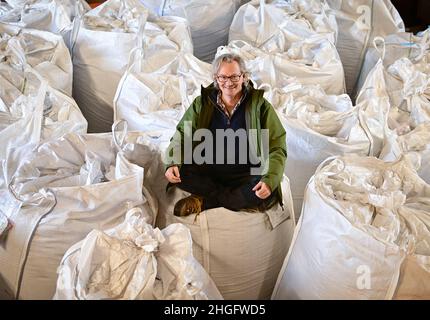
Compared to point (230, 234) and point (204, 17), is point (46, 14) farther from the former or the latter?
point (230, 234)

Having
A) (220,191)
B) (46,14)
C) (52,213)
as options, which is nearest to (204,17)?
(46,14)

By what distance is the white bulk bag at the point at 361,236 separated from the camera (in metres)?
1.05

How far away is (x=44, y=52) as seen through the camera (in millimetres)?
1855

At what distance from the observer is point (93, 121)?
6.59 feet

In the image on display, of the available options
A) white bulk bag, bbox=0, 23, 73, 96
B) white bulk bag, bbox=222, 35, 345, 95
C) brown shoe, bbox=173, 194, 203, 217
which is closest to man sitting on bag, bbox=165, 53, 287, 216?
brown shoe, bbox=173, 194, 203, 217

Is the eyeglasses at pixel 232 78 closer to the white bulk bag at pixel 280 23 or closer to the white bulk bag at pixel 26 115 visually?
the white bulk bag at pixel 26 115

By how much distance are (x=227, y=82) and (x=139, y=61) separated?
2.12 ft

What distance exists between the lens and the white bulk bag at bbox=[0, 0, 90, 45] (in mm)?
2035

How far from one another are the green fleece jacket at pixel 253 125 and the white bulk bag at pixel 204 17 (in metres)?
1.05

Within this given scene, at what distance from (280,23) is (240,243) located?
1173mm

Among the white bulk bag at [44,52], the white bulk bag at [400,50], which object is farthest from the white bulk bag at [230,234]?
the white bulk bag at [400,50]

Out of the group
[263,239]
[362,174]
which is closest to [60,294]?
[263,239]

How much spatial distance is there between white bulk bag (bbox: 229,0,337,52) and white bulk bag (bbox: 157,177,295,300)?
2.82ft

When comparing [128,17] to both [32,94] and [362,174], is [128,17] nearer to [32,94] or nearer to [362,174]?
[32,94]
